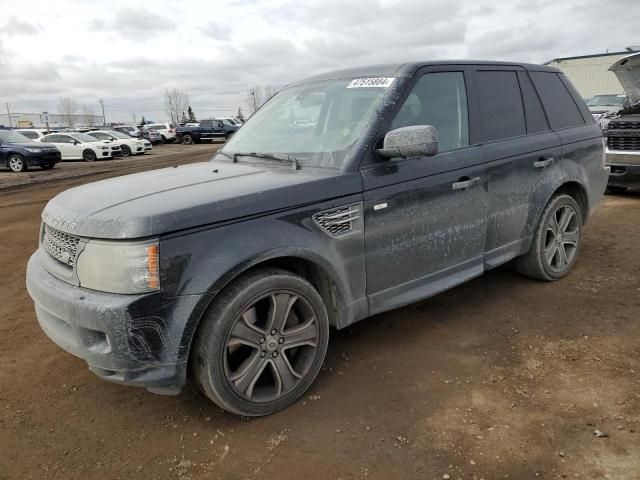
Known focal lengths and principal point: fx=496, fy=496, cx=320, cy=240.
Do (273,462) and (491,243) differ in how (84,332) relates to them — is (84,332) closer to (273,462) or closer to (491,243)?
(273,462)

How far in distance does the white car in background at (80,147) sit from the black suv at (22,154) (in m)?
4.34

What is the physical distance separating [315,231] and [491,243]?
1680 millimetres

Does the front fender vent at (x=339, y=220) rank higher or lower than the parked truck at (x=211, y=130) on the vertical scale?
lower

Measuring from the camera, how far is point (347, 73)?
366cm

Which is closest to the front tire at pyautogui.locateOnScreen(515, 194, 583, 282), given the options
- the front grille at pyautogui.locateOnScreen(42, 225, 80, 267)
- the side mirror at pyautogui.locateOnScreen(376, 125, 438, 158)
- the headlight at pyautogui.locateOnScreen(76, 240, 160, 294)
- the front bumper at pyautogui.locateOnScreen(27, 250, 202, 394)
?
the side mirror at pyautogui.locateOnScreen(376, 125, 438, 158)

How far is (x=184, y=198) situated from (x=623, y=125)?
7744mm

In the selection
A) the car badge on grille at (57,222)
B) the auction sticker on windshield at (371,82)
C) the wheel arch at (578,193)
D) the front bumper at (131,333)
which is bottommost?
the front bumper at (131,333)

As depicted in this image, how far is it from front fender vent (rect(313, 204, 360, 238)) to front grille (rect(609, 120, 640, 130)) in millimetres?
6783

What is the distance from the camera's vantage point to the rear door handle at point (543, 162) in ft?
13.2

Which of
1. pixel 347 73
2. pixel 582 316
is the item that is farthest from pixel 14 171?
pixel 582 316

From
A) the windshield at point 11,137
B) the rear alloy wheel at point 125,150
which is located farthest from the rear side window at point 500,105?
the rear alloy wheel at point 125,150

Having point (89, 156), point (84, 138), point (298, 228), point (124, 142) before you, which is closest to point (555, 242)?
point (298, 228)

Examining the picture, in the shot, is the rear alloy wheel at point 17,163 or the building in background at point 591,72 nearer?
the rear alloy wheel at point 17,163

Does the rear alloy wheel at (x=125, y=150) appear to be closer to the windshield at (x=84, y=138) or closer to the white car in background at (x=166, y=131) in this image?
the windshield at (x=84, y=138)
